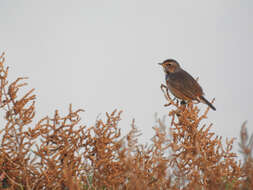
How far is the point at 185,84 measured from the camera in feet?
24.9

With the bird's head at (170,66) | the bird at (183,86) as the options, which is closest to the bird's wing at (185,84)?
the bird at (183,86)

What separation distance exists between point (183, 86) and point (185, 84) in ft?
0.69

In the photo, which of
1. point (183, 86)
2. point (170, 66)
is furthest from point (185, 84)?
point (170, 66)

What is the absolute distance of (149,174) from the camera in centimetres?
500

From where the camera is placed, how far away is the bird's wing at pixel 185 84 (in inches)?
286

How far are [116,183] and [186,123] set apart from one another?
72.2 inches

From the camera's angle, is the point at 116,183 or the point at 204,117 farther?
the point at 204,117

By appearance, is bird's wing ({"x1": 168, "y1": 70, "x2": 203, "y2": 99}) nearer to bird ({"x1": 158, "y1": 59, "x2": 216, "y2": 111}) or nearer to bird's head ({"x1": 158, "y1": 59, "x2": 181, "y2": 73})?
bird ({"x1": 158, "y1": 59, "x2": 216, "y2": 111})

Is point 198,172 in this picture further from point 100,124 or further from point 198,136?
point 100,124

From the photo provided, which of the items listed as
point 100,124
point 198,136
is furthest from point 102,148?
point 198,136

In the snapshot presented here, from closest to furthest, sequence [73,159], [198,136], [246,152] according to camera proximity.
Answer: [246,152] < [73,159] < [198,136]

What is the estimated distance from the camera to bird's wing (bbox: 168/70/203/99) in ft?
23.8

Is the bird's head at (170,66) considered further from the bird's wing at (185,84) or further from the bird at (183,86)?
the bird's wing at (185,84)

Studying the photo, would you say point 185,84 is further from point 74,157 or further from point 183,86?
point 74,157
